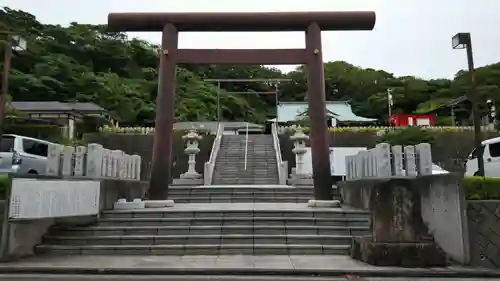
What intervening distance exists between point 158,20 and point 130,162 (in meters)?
4.43

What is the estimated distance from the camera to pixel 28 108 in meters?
32.5

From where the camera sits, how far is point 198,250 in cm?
867

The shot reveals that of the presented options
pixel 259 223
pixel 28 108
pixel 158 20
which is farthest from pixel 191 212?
pixel 28 108

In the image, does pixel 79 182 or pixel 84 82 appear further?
pixel 84 82

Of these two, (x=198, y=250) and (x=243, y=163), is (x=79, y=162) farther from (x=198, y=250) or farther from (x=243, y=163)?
(x=243, y=163)

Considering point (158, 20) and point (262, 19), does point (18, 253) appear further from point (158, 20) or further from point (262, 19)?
point (262, 19)

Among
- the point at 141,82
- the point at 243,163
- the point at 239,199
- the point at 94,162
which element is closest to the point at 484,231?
the point at 94,162

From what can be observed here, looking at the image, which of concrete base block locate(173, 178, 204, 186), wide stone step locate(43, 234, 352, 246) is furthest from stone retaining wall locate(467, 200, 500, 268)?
concrete base block locate(173, 178, 204, 186)

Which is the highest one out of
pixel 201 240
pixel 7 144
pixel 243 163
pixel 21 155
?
pixel 7 144

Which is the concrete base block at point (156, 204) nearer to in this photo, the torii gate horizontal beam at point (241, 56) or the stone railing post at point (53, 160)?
the stone railing post at point (53, 160)

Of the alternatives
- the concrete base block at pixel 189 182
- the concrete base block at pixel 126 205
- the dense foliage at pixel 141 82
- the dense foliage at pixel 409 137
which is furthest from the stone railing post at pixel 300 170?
the dense foliage at pixel 141 82

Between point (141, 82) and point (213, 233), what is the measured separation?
45.6m

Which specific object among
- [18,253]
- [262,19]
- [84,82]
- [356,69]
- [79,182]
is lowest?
[18,253]

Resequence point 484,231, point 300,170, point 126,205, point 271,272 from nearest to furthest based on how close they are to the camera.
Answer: point 271,272 < point 484,231 < point 126,205 < point 300,170
